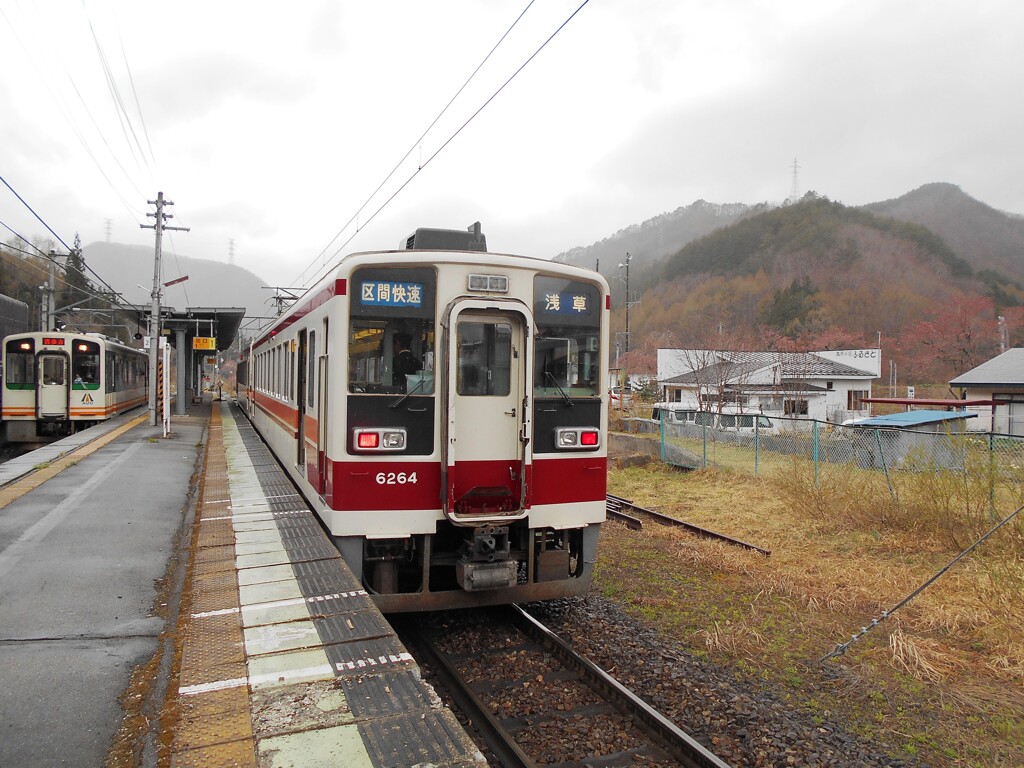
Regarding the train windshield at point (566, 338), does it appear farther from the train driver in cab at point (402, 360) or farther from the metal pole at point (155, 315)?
the metal pole at point (155, 315)

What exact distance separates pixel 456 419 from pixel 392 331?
86 centimetres

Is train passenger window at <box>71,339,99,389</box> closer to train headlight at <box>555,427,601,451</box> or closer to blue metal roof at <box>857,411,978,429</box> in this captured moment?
train headlight at <box>555,427,601,451</box>

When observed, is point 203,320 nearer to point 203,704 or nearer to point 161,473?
point 161,473

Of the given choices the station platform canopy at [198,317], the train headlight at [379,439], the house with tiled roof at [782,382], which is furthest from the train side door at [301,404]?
the house with tiled roof at [782,382]

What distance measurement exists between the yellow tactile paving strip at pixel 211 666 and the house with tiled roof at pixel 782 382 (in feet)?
88.1

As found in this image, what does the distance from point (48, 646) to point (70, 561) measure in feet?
7.42

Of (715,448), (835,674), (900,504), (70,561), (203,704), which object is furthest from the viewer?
(715,448)

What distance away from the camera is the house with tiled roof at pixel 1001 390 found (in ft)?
73.4

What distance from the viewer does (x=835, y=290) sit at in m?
66.4

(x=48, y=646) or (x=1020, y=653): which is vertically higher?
(x=48, y=646)

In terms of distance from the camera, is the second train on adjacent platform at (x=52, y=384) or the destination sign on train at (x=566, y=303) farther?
the second train on adjacent platform at (x=52, y=384)

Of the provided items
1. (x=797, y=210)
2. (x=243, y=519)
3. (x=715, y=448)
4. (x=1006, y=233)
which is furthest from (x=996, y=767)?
(x=1006, y=233)

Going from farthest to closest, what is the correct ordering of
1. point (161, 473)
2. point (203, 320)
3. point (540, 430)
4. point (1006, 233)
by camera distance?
point (1006, 233) → point (203, 320) → point (161, 473) → point (540, 430)

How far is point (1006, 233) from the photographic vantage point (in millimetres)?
81750
